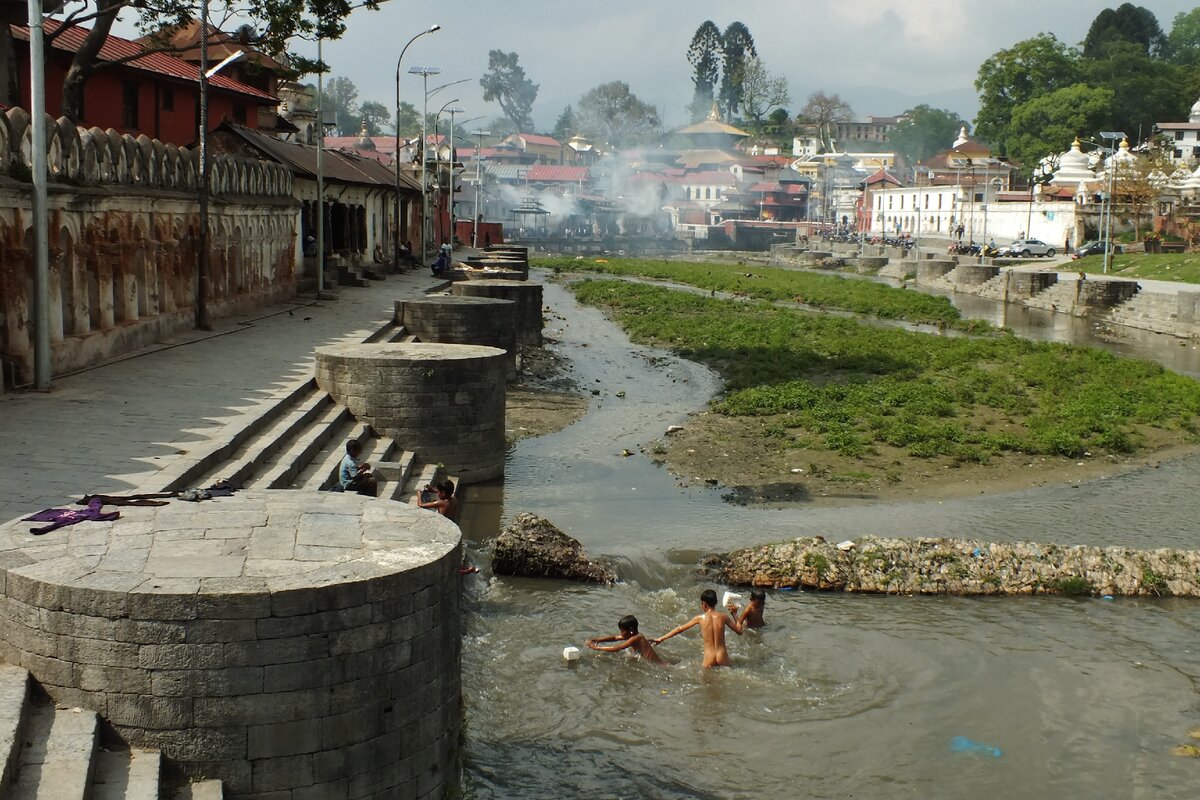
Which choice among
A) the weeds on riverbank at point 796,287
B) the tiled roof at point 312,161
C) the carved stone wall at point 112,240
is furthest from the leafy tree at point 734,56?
the carved stone wall at point 112,240

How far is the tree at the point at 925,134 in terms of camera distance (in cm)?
14838

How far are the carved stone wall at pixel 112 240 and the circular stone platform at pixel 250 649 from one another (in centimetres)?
796

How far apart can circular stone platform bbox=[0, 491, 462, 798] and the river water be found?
6.20ft

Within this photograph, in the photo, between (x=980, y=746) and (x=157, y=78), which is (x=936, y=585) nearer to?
(x=980, y=746)

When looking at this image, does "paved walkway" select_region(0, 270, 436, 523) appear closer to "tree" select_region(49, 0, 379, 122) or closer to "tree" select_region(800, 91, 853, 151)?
"tree" select_region(49, 0, 379, 122)

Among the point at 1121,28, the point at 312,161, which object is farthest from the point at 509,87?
the point at 312,161

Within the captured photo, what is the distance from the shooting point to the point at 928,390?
80.6 feet

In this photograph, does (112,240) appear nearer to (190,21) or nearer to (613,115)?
(190,21)

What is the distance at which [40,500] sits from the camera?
32.9ft

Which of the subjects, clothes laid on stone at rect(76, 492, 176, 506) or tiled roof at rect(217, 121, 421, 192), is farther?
tiled roof at rect(217, 121, 421, 192)

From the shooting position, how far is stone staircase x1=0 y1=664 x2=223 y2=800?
6.08m

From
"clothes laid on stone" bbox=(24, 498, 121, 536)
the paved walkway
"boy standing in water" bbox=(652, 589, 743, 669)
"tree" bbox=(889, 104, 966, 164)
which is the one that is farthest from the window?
"tree" bbox=(889, 104, 966, 164)

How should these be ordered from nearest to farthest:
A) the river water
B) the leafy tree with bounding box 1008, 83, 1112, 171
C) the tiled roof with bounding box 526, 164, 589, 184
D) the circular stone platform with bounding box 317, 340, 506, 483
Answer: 1. the river water
2. the circular stone platform with bounding box 317, 340, 506, 483
3. the leafy tree with bounding box 1008, 83, 1112, 171
4. the tiled roof with bounding box 526, 164, 589, 184

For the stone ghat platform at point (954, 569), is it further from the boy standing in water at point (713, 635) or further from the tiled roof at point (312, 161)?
the tiled roof at point (312, 161)
